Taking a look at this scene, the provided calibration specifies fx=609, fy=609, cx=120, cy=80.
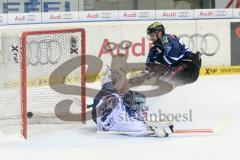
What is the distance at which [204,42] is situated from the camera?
13008 millimetres

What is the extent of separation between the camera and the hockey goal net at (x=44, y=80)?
754 centimetres

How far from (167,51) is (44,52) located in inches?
96.0

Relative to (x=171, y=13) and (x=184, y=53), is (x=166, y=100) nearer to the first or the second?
(x=184, y=53)

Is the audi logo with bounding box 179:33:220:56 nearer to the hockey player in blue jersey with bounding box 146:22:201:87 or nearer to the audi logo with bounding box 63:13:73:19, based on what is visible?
the audi logo with bounding box 63:13:73:19

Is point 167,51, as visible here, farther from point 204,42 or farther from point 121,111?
point 204,42

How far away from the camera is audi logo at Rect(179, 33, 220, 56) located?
13.0 metres

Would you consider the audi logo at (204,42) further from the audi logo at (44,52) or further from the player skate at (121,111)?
the player skate at (121,111)

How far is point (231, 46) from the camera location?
13102mm

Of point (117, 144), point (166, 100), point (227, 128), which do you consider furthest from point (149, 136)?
point (166, 100)

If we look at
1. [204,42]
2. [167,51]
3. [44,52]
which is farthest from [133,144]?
[204,42]

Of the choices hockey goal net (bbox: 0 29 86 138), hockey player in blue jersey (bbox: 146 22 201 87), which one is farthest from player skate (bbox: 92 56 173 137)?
hockey goal net (bbox: 0 29 86 138)

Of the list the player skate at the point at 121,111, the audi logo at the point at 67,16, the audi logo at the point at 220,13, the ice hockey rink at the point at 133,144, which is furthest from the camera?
the audi logo at the point at 220,13

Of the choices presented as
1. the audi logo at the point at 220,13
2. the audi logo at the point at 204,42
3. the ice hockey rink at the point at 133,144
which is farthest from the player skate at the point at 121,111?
the audi logo at the point at 220,13

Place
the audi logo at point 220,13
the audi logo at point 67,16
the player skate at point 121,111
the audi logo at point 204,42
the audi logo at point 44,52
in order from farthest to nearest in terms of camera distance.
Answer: the audi logo at point 220,13 < the audi logo at point 204,42 < the audi logo at point 67,16 < the audi logo at point 44,52 < the player skate at point 121,111
